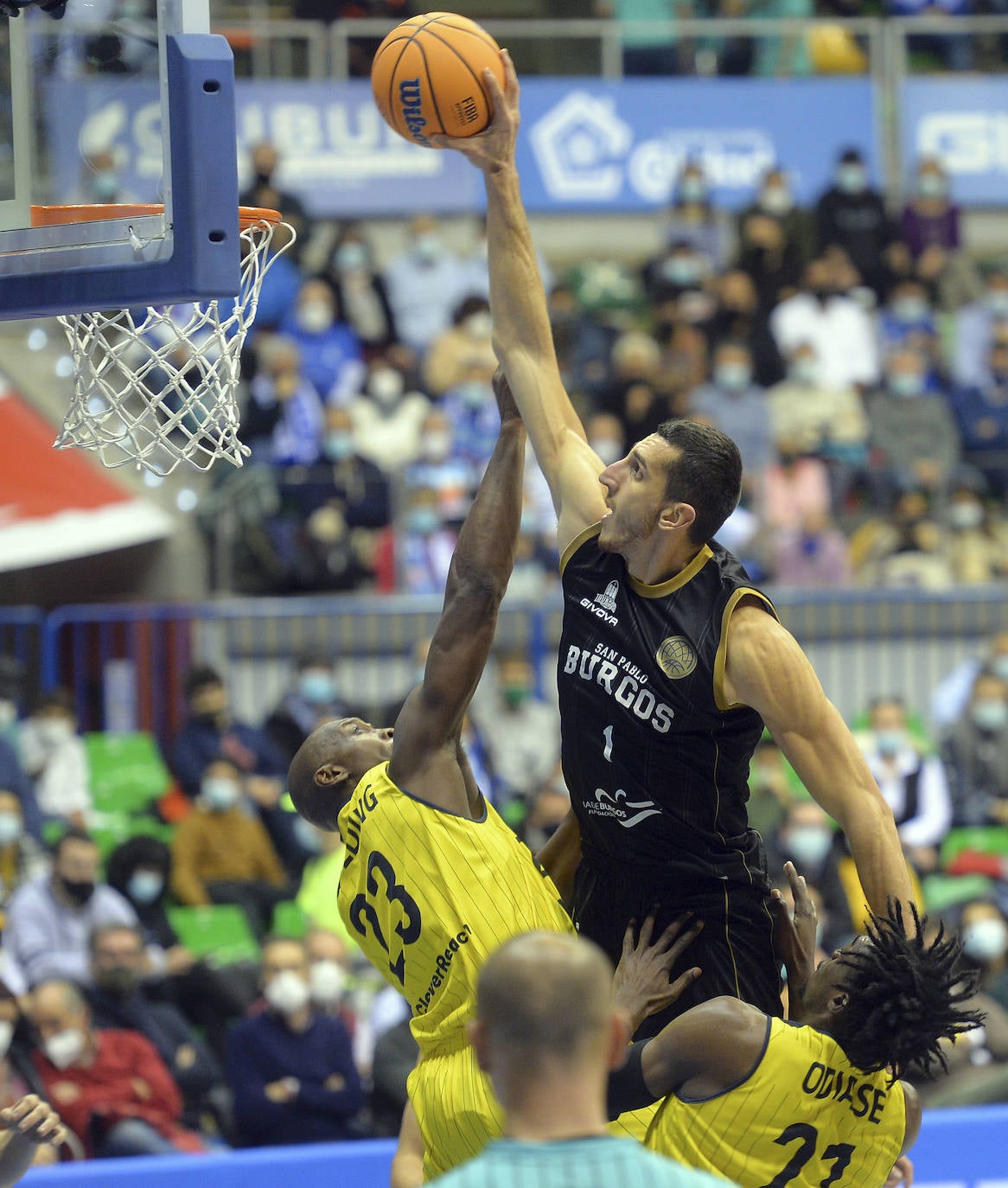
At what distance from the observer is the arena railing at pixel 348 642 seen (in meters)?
9.53

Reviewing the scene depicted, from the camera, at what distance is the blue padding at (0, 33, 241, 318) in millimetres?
3725

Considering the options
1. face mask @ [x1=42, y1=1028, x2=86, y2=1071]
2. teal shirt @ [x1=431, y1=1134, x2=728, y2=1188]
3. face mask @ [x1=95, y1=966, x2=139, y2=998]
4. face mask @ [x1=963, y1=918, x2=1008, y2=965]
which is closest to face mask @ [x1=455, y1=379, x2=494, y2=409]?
face mask @ [x1=963, y1=918, x2=1008, y2=965]

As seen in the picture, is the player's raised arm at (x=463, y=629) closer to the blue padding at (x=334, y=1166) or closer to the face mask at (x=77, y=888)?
the blue padding at (x=334, y=1166)

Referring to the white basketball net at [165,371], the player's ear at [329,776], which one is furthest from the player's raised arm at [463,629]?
the white basketball net at [165,371]

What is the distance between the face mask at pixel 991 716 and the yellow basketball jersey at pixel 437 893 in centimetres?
588

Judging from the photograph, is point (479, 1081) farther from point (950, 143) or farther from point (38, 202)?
point (950, 143)

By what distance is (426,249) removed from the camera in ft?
41.1

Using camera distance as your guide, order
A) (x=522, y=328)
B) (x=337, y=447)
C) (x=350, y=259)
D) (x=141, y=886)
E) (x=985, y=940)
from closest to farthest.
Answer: (x=522, y=328) < (x=985, y=940) < (x=141, y=886) < (x=337, y=447) < (x=350, y=259)

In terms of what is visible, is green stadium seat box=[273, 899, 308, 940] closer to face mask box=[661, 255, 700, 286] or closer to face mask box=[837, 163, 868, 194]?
face mask box=[661, 255, 700, 286]

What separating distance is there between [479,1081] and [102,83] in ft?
8.19

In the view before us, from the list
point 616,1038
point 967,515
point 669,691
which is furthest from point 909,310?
point 616,1038

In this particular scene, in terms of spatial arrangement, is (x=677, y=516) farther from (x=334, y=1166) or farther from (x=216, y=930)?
(x=216, y=930)

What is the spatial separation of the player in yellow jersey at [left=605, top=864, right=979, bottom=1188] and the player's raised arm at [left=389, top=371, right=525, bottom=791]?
84cm

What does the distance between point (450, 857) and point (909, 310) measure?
383 inches
